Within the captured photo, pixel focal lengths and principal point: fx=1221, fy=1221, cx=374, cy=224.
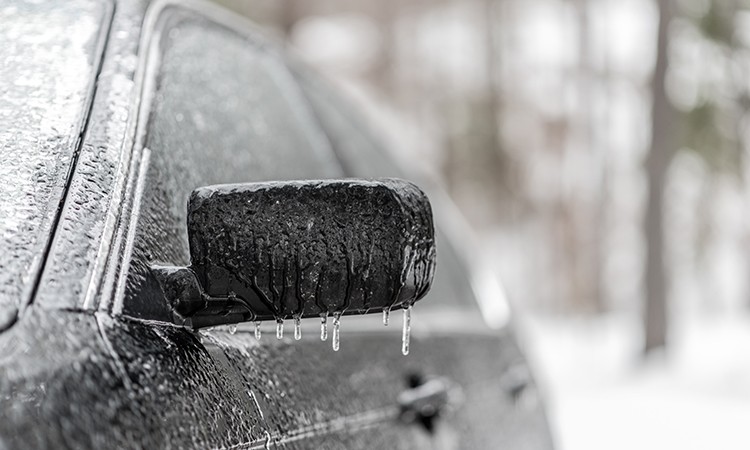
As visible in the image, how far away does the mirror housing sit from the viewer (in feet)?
4.40

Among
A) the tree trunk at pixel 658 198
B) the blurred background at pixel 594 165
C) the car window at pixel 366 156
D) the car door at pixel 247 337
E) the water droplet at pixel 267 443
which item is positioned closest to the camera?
the car door at pixel 247 337

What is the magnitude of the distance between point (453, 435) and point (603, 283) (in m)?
32.2

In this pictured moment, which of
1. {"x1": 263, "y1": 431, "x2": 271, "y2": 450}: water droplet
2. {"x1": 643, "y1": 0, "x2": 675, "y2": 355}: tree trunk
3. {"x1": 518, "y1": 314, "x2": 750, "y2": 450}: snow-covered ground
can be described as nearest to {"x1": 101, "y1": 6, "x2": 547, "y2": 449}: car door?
{"x1": 263, "y1": 431, "x2": 271, "y2": 450}: water droplet

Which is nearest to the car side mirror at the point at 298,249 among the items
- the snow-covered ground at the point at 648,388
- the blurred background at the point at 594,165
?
the blurred background at the point at 594,165

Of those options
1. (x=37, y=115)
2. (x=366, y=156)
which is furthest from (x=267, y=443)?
(x=366, y=156)

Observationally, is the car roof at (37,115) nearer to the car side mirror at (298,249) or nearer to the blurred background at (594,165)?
the car side mirror at (298,249)

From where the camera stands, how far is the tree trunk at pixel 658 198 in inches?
719

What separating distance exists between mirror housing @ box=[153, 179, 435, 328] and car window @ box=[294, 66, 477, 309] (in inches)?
48.7

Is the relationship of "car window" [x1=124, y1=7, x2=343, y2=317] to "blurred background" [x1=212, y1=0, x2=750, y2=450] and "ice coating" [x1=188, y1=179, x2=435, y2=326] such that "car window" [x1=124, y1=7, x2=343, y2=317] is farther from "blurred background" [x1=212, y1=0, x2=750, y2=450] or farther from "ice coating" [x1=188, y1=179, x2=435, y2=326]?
"blurred background" [x1=212, y1=0, x2=750, y2=450]

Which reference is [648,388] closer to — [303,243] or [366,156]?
[366,156]

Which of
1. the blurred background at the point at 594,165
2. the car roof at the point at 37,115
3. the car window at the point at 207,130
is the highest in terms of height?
the car roof at the point at 37,115

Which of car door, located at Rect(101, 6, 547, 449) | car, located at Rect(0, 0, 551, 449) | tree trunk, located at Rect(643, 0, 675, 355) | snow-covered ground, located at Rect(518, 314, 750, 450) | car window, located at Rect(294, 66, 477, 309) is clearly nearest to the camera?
car, located at Rect(0, 0, 551, 449)

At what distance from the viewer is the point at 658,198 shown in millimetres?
18531

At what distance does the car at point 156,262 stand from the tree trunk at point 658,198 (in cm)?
1623
